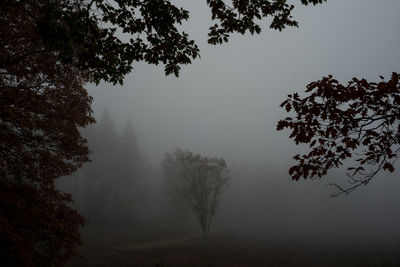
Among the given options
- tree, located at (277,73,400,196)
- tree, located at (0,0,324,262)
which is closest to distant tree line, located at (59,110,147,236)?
tree, located at (0,0,324,262)

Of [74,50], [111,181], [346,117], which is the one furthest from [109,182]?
[346,117]

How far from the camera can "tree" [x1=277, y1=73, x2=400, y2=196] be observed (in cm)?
410

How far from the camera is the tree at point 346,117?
4.10 metres

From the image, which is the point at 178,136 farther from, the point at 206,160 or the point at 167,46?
the point at 167,46

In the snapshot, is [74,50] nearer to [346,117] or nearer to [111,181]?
[346,117]

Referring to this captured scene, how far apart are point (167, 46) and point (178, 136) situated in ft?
545

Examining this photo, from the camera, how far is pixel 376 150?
15.1 feet

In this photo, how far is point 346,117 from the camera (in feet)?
13.8

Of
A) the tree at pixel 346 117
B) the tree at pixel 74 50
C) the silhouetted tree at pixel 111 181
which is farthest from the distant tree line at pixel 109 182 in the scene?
the tree at pixel 346 117

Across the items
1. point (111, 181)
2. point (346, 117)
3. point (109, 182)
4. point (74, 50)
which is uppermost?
point (74, 50)

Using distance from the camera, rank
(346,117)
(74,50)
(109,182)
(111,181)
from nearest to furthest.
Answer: (346,117) → (74,50) → (109,182) → (111,181)

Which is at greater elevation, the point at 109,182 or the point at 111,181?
the point at 111,181

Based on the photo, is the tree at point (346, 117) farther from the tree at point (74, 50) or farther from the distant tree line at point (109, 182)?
the distant tree line at point (109, 182)

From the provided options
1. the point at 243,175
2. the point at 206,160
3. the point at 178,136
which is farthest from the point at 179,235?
the point at 178,136
